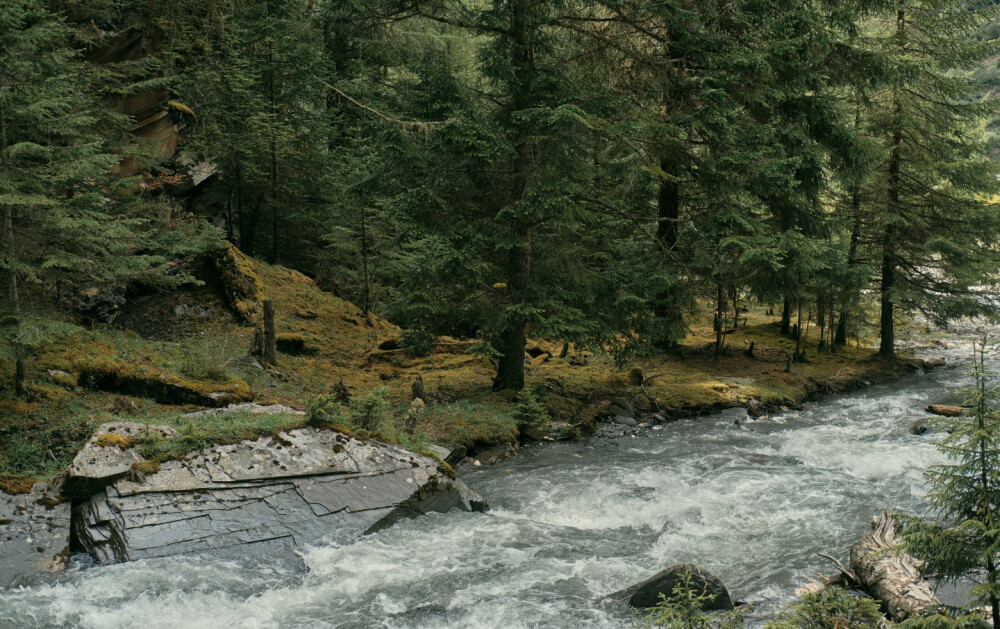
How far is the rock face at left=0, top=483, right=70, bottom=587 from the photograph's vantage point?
680 cm

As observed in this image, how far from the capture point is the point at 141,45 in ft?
Answer: 55.6

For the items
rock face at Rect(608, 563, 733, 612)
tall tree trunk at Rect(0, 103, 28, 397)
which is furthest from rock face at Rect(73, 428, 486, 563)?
rock face at Rect(608, 563, 733, 612)

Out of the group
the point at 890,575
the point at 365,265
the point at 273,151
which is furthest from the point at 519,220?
the point at 273,151

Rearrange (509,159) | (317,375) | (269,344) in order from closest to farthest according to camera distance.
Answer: (509,159), (269,344), (317,375)

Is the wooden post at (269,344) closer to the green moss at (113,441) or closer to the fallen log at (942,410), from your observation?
the green moss at (113,441)

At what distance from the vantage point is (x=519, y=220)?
13617 millimetres

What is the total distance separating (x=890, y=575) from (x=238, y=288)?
14517 millimetres

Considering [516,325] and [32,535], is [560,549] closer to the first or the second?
[32,535]

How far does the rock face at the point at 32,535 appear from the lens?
6797mm

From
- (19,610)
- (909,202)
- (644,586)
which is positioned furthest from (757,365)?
(19,610)

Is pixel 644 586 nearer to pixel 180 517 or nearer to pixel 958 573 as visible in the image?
pixel 958 573

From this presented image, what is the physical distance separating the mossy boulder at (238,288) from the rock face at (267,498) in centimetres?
802

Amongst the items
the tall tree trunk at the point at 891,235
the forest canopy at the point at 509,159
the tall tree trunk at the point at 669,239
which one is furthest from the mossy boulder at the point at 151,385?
the tall tree trunk at the point at 891,235

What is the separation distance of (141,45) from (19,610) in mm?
14876
